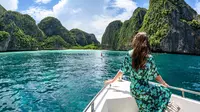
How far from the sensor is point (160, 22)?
96.1 meters

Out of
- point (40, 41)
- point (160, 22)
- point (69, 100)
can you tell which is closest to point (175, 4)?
point (160, 22)

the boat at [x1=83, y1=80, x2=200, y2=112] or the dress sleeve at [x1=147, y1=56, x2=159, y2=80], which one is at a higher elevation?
the dress sleeve at [x1=147, y1=56, x2=159, y2=80]

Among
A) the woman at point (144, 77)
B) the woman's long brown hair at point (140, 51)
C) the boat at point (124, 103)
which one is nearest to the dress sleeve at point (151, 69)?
the woman at point (144, 77)

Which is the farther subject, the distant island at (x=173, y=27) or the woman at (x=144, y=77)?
the distant island at (x=173, y=27)

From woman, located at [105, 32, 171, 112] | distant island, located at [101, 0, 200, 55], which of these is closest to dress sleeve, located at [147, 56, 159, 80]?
woman, located at [105, 32, 171, 112]

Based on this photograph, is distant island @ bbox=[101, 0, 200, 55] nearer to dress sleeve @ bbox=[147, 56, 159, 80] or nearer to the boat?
the boat

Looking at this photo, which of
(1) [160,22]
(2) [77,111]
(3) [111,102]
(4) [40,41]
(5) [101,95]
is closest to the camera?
(3) [111,102]

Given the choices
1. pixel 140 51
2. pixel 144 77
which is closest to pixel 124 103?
pixel 144 77

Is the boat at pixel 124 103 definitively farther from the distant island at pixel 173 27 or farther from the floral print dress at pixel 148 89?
the distant island at pixel 173 27

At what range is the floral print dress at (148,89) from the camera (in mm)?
2592

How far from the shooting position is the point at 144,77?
2.61 m

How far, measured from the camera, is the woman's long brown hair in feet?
8.41

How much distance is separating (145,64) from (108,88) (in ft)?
7.66

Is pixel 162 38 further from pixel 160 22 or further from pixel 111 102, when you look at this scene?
pixel 111 102
